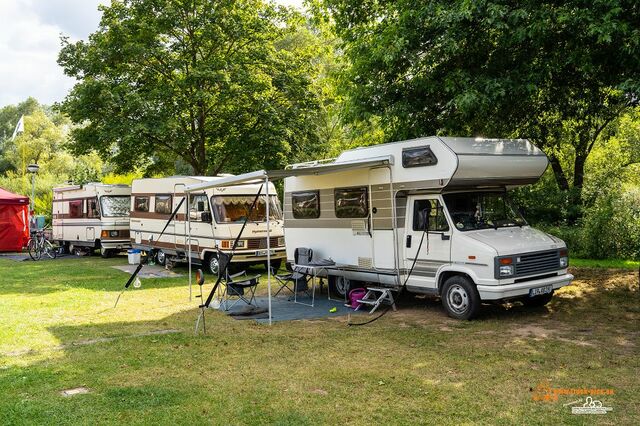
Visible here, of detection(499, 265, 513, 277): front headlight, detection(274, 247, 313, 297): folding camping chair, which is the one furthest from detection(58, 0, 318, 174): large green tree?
Result: detection(499, 265, 513, 277): front headlight

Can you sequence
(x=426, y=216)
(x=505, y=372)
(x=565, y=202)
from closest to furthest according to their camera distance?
1. (x=505, y=372)
2. (x=426, y=216)
3. (x=565, y=202)

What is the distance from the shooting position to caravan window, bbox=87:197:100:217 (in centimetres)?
2143

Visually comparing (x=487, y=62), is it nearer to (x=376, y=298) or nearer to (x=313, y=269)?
(x=376, y=298)

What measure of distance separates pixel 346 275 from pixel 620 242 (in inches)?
332

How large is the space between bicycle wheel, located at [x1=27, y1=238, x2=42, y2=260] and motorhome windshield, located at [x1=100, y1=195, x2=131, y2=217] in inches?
109

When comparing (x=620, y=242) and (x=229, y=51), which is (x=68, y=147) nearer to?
(x=229, y=51)

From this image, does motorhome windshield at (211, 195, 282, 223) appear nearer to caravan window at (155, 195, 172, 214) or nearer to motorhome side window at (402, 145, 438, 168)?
caravan window at (155, 195, 172, 214)

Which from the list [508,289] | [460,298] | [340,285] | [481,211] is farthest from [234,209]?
[508,289]

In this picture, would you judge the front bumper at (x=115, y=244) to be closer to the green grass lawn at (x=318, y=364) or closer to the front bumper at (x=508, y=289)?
the green grass lawn at (x=318, y=364)

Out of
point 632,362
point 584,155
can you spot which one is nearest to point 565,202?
point 584,155

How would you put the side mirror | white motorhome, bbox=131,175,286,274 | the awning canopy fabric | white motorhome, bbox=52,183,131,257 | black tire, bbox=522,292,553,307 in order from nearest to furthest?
the side mirror
black tire, bbox=522,292,553,307
white motorhome, bbox=131,175,286,274
white motorhome, bbox=52,183,131,257
the awning canopy fabric

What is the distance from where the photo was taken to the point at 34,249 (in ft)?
69.2

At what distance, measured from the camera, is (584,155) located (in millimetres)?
17719

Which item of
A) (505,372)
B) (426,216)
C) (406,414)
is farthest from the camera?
(426,216)
